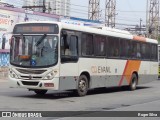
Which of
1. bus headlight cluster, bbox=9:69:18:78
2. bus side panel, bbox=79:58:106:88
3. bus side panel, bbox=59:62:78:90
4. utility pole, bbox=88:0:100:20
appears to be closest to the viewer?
bus side panel, bbox=59:62:78:90

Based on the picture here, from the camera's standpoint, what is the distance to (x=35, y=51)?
55.0 feet

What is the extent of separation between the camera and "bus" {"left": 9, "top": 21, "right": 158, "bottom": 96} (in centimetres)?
1659

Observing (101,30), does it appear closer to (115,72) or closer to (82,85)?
(115,72)

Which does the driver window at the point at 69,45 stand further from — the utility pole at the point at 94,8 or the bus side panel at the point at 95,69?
the utility pole at the point at 94,8

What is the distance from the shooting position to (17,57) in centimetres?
1717

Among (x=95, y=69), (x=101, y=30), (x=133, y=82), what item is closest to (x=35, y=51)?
(x=95, y=69)

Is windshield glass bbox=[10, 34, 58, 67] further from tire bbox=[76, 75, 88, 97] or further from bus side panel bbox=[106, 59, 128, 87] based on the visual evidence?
bus side panel bbox=[106, 59, 128, 87]

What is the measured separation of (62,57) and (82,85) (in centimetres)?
204

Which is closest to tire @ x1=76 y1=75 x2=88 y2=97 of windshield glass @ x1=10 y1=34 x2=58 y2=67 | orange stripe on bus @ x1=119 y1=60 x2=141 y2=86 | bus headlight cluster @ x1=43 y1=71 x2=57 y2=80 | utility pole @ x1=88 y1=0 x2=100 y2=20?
bus headlight cluster @ x1=43 y1=71 x2=57 y2=80

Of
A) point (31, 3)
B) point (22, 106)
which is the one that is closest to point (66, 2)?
point (31, 3)

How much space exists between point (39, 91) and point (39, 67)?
2.30m

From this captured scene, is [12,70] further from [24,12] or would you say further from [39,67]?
[24,12]

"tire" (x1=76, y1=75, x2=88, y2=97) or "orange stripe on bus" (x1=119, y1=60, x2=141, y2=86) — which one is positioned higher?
"orange stripe on bus" (x1=119, y1=60, x2=141, y2=86)

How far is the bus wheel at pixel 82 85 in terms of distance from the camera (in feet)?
59.4
